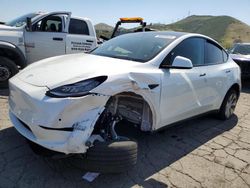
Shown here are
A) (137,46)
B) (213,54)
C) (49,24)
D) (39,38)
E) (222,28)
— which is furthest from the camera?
(222,28)

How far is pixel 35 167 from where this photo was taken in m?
3.13

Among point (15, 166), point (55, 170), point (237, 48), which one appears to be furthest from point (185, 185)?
point (237, 48)

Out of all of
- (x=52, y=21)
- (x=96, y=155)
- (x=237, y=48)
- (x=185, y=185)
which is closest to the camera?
(x=96, y=155)

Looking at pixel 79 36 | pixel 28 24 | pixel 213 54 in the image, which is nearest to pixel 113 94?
pixel 213 54

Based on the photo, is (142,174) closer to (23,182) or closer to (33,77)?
(23,182)

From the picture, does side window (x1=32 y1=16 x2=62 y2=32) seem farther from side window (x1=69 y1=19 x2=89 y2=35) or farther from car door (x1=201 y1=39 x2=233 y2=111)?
car door (x1=201 y1=39 x2=233 y2=111)

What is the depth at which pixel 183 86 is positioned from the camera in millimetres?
3709

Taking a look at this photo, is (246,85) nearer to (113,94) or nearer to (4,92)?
(4,92)

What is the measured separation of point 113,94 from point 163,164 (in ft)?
4.05

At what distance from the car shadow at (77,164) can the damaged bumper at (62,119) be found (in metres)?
0.33

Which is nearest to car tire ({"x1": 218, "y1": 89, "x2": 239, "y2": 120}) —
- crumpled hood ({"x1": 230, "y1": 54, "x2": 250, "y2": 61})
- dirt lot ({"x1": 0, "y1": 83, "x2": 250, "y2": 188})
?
dirt lot ({"x1": 0, "y1": 83, "x2": 250, "y2": 188})

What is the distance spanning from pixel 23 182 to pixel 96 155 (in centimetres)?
85

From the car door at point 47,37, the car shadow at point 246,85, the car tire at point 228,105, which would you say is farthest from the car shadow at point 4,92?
the car shadow at point 246,85

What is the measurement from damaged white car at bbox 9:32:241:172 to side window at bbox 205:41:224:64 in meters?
0.05
